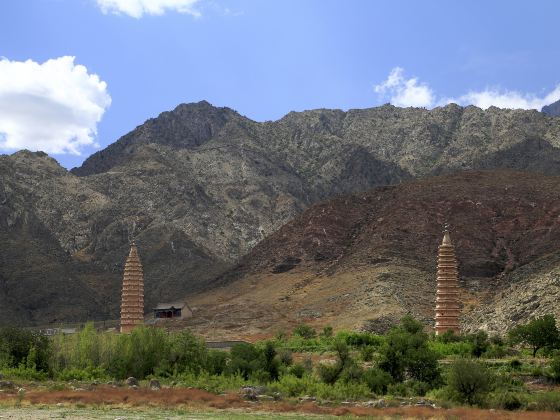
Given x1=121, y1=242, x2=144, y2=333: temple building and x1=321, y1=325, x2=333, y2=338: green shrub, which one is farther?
x1=121, y1=242, x2=144, y2=333: temple building

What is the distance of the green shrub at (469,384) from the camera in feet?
123

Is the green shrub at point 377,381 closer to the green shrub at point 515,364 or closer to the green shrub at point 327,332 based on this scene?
the green shrub at point 515,364

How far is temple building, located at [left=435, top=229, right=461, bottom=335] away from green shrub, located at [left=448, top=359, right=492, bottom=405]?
29.5 metres

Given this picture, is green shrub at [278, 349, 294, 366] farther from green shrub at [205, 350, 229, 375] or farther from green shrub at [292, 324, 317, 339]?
green shrub at [292, 324, 317, 339]

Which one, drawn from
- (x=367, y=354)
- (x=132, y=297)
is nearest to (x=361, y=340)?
(x=367, y=354)

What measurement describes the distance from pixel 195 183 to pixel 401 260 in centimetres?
6773

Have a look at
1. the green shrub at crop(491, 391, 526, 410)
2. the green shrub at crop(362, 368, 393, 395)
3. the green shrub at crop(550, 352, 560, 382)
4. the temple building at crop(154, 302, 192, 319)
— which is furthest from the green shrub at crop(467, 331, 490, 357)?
the temple building at crop(154, 302, 192, 319)

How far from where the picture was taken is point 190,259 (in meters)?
129

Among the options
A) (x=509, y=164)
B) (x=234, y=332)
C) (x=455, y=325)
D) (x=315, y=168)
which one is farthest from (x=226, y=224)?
(x=455, y=325)

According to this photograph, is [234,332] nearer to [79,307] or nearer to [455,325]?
[455,325]

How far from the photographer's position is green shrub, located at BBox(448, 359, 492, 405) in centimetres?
3740

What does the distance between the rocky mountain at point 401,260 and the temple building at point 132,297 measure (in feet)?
32.1

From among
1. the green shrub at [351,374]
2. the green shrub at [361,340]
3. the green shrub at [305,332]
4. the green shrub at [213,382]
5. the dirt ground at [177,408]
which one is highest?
the green shrub at [305,332]

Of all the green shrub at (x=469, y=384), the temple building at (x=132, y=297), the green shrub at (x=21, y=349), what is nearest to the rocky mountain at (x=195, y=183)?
the temple building at (x=132, y=297)
